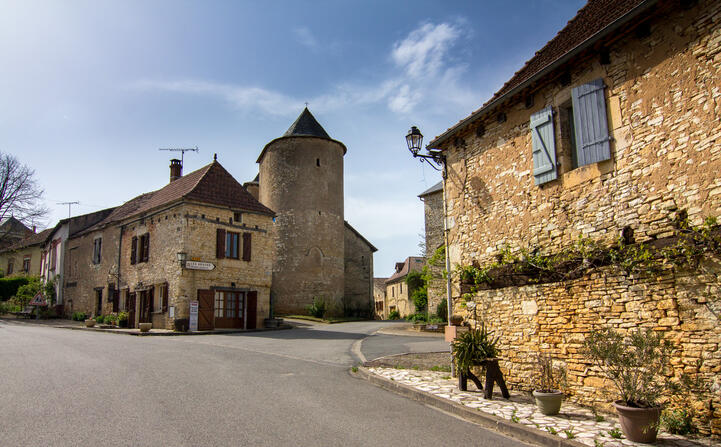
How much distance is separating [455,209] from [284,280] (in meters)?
23.2

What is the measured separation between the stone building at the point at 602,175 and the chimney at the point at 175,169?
23928 millimetres

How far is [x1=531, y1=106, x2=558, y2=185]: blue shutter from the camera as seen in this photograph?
27.9ft

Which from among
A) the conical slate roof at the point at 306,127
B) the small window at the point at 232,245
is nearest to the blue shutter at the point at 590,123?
the small window at the point at 232,245

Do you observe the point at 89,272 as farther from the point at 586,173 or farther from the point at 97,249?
the point at 586,173

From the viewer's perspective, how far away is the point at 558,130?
8492 millimetres

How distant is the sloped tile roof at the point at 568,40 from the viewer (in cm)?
815

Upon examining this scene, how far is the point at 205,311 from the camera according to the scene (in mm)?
22500

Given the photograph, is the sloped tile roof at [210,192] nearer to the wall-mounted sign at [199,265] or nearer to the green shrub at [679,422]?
the wall-mounted sign at [199,265]

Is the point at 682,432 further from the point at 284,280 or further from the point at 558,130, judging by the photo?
the point at 284,280

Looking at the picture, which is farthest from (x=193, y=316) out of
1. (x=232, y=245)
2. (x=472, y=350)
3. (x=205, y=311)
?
(x=472, y=350)

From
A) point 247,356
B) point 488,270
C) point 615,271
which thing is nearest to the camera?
point 615,271

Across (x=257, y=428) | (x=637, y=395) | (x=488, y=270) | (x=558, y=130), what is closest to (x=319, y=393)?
(x=257, y=428)

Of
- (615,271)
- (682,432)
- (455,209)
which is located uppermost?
(455,209)

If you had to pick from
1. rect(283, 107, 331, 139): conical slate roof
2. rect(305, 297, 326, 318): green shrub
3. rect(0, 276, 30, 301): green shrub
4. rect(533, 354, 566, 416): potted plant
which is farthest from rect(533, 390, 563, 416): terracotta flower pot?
rect(0, 276, 30, 301): green shrub
